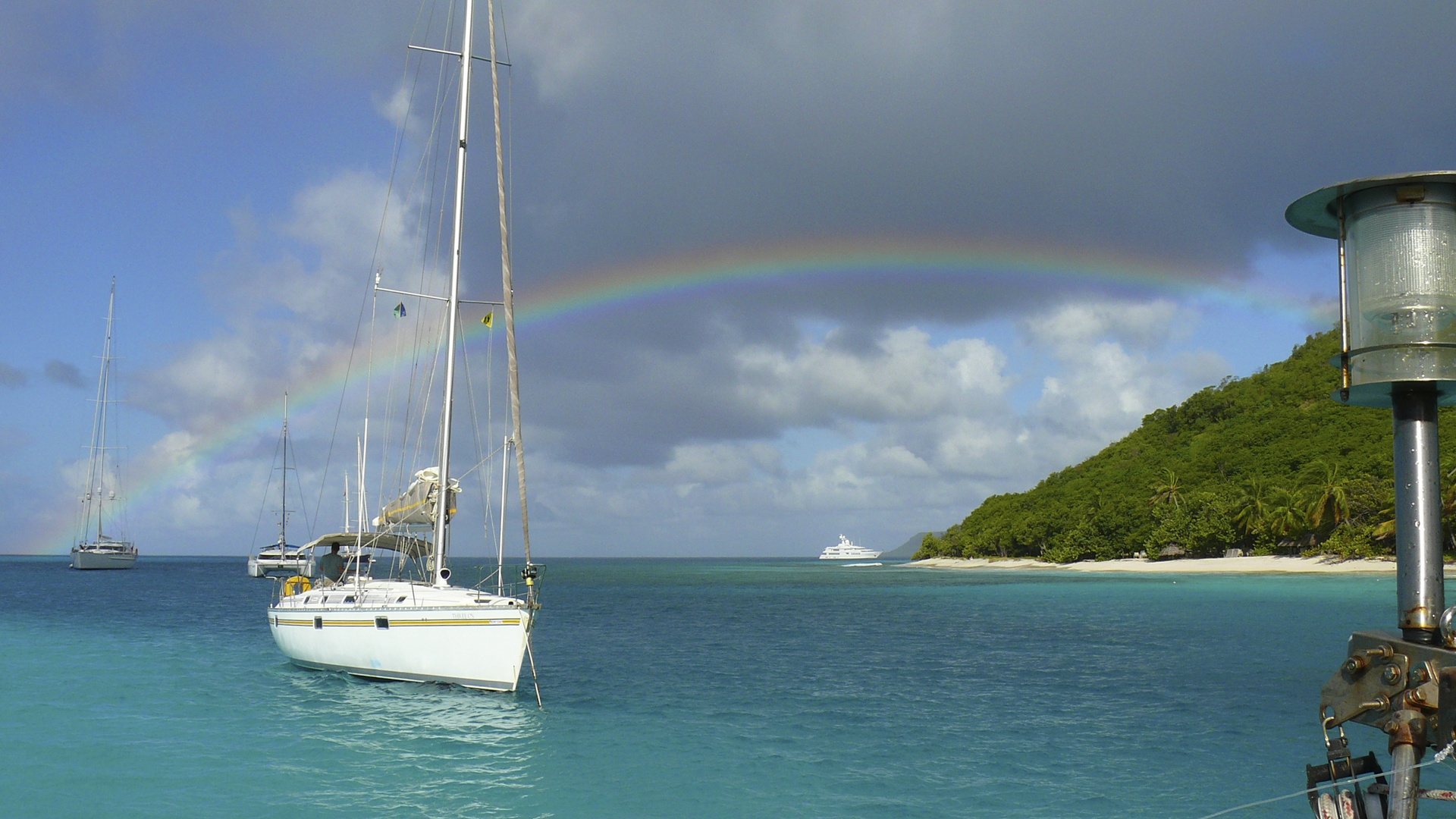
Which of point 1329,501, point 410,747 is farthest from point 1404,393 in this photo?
point 1329,501

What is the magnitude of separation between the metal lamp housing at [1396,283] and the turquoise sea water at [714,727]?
10690 millimetres

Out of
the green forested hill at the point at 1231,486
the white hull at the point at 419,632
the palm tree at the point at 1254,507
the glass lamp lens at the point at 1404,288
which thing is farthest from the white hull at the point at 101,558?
the glass lamp lens at the point at 1404,288

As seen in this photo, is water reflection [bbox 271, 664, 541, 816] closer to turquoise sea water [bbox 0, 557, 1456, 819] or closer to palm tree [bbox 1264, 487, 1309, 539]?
turquoise sea water [bbox 0, 557, 1456, 819]

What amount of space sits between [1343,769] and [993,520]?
5913 inches

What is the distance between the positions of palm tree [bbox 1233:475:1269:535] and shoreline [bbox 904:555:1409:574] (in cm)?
296

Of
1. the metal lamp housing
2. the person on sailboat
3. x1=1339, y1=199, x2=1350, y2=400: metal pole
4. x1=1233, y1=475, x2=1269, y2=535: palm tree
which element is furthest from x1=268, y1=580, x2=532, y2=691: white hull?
x1=1233, y1=475, x2=1269, y2=535: palm tree

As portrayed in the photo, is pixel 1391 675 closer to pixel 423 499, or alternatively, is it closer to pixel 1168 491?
pixel 423 499

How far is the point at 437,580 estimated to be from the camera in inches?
881

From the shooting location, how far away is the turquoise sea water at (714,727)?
14.3 metres

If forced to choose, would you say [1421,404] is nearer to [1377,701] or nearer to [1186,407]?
[1377,701]

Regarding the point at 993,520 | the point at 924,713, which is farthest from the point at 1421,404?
the point at 993,520

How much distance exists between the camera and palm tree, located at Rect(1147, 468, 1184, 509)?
4278 inches

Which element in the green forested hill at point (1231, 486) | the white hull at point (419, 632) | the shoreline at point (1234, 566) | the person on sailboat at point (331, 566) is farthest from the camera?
the green forested hill at point (1231, 486)

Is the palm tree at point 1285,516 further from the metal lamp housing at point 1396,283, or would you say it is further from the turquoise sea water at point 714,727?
the metal lamp housing at point 1396,283
